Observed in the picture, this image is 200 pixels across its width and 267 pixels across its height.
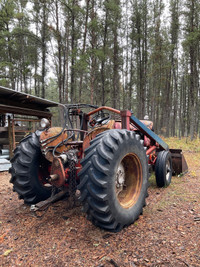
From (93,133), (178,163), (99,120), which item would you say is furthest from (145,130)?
(178,163)

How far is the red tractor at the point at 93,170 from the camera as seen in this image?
207 centimetres

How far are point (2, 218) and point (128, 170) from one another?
212 centimetres

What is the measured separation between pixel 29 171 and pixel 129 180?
1.56 m

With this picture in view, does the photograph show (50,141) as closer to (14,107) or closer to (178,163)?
(178,163)

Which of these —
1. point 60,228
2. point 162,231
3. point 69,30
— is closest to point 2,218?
point 60,228

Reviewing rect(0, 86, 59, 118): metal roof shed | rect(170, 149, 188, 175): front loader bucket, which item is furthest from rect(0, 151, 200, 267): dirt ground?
rect(0, 86, 59, 118): metal roof shed

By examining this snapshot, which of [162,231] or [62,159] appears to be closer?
[162,231]

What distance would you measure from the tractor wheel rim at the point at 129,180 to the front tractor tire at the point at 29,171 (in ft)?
4.36

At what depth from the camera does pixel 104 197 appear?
6.56 feet

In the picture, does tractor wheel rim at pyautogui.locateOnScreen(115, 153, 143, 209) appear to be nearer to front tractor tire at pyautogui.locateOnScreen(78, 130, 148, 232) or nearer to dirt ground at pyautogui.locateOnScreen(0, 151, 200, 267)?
front tractor tire at pyautogui.locateOnScreen(78, 130, 148, 232)

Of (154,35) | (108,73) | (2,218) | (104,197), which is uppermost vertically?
(154,35)

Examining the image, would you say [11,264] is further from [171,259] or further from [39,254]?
[171,259]

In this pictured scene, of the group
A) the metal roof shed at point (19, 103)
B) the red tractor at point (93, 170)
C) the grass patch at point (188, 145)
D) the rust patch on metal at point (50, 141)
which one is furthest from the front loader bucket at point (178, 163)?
the grass patch at point (188, 145)

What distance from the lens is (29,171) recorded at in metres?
2.92
